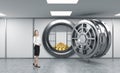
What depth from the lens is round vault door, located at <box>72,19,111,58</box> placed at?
10727 mm

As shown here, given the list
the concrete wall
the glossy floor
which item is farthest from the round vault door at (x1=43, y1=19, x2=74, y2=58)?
the glossy floor

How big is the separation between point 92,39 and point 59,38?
9.66 ft

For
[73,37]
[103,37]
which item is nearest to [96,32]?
[103,37]

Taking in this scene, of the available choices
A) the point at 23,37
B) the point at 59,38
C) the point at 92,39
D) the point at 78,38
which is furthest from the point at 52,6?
the point at 23,37

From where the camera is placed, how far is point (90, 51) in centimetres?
1100

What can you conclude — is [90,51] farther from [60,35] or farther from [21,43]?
[21,43]

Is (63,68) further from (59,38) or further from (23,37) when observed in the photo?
(23,37)

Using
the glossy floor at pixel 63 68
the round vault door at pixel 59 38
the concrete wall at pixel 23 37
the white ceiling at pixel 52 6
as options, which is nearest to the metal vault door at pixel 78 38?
the round vault door at pixel 59 38

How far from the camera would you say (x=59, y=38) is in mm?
13516

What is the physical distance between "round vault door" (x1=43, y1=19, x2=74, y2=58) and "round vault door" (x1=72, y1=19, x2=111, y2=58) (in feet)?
3.85

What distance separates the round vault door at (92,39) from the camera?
10.7 meters

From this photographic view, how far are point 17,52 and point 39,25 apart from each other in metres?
1.92

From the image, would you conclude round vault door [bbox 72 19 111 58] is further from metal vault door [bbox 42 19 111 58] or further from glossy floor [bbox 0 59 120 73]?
glossy floor [bbox 0 59 120 73]

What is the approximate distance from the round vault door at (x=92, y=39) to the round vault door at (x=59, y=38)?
1.17 m
